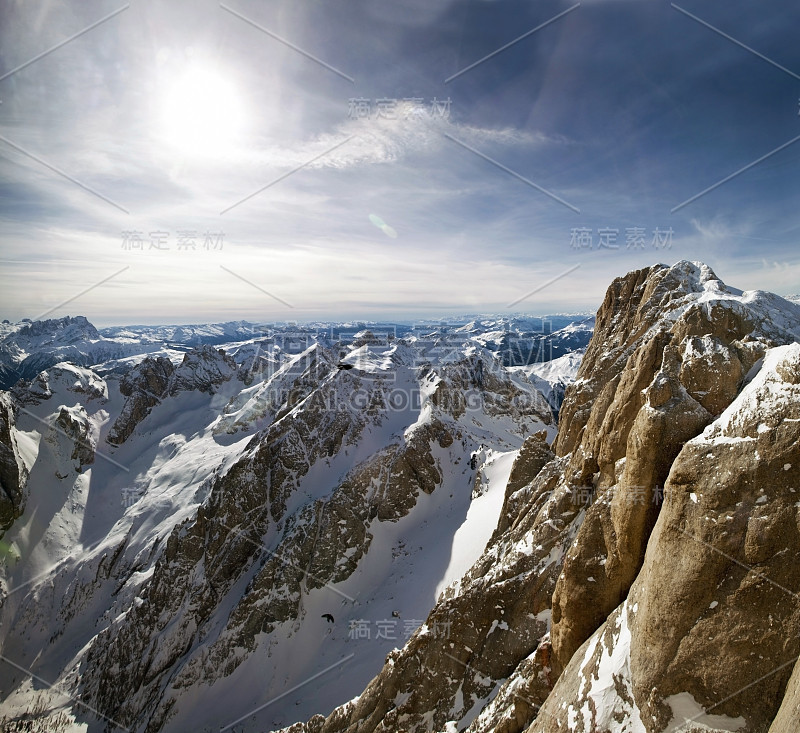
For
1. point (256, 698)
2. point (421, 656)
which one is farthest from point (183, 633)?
point (421, 656)

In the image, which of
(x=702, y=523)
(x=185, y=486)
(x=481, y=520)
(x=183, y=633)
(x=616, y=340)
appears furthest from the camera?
(x=185, y=486)

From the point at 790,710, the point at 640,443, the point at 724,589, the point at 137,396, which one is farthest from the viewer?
the point at 137,396

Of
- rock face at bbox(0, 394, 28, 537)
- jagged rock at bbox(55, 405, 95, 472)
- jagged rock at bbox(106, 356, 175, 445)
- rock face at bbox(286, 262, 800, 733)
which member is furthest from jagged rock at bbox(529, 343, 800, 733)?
jagged rock at bbox(106, 356, 175, 445)

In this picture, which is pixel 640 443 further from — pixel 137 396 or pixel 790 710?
pixel 137 396

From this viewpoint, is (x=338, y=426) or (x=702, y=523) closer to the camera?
(x=702, y=523)

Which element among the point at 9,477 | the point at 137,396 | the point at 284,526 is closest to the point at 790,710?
the point at 284,526

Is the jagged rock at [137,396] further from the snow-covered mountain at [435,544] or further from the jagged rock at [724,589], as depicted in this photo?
the jagged rock at [724,589]

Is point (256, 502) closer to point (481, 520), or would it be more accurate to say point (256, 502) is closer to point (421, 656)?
point (481, 520)

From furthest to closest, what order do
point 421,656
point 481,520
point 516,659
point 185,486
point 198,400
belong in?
point 198,400, point 185,486, point 481,520, point 421,656, point 516,659

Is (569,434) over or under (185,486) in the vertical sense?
over

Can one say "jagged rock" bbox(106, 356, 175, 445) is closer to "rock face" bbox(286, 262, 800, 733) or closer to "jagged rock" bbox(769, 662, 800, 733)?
"rock face" bbox(286, 262, 800, 733)

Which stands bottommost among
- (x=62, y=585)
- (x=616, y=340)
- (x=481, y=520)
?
(x=62, y=585)
